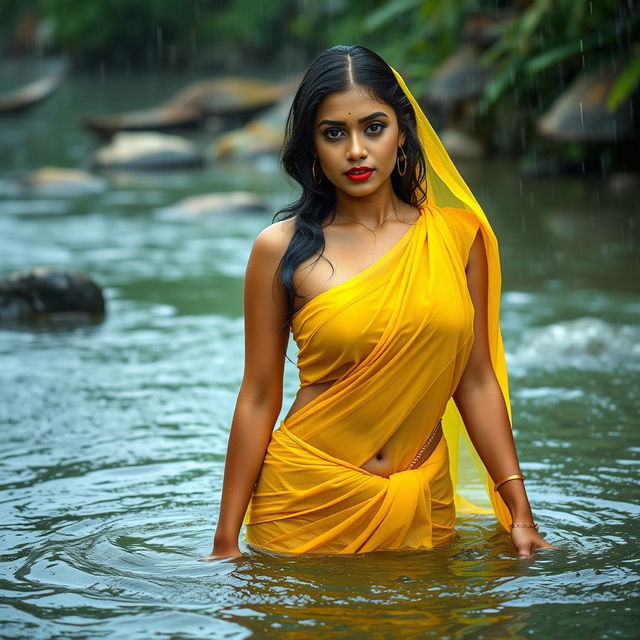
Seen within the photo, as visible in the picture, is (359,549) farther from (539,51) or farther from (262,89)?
(262,89)

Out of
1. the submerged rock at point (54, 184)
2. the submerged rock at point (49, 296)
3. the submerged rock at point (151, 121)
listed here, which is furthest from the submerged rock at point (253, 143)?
the submerged rock at point (49, 296)

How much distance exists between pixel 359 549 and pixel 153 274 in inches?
290

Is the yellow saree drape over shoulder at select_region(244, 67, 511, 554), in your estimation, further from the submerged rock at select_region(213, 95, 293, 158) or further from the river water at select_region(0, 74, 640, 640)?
the submerged rock at select_region(213, 95, 293, 158)

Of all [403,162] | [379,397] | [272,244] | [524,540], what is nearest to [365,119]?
Answer: [403,162]

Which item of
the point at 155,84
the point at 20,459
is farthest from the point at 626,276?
the point at 155,84

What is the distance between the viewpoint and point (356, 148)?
3791 mm

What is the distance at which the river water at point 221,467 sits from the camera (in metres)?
3.77

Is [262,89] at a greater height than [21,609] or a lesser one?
greater

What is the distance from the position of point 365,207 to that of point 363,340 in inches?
18.3

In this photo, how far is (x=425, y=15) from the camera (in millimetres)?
18062

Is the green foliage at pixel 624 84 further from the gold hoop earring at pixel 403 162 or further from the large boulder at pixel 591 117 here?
the gold hoop earring at pixel 403 162

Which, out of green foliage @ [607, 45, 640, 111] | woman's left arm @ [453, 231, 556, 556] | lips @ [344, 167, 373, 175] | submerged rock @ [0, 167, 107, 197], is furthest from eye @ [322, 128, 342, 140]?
submerged rock @ [0, 167, 107, 197]

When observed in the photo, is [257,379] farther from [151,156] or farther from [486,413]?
[151,156]

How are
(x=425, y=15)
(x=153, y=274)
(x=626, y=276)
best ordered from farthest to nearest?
(x=425, y=15) → (x=153, y=274) → (x=626, y=276)
